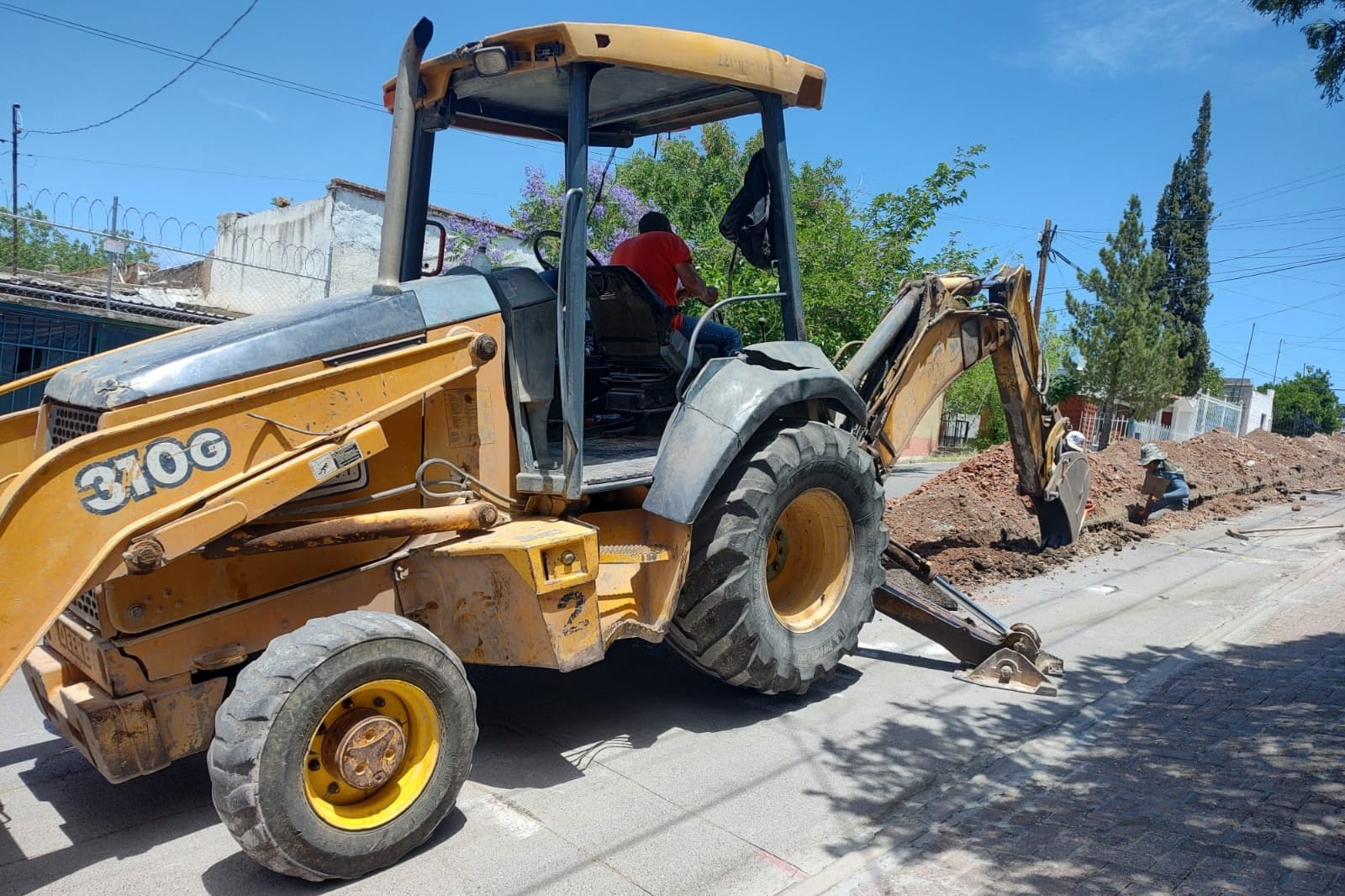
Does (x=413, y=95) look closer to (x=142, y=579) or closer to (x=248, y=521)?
(x=248, y=521)

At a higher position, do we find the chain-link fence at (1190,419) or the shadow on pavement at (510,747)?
the chain-link fence at (1190,419)

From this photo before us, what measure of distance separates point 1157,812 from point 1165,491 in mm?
9411

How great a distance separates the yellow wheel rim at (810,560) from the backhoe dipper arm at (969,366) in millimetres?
711

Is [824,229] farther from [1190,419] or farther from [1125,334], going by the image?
[1190,419]

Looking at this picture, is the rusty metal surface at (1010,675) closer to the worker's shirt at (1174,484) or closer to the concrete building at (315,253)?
the worker's shirt at (1174,484)

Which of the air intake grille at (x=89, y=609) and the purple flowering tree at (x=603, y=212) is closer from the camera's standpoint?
the air intake grille at (x=89, y=609)

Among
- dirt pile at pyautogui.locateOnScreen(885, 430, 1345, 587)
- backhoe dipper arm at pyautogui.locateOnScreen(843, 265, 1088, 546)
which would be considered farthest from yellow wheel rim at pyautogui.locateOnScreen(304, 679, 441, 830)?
dirt pile at pyautogui.locateOnScreen(885, 430, 1345, 587)

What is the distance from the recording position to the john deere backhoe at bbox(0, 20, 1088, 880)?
125 inches

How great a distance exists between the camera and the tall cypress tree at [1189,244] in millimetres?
36781

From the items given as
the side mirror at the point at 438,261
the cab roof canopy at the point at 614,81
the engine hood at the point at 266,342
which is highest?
the cab roof canopy at the point at 614,81

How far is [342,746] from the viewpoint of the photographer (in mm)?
3287

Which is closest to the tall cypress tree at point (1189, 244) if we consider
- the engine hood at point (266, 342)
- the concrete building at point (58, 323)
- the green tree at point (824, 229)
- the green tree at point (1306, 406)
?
the green tree at point (1306, 406)

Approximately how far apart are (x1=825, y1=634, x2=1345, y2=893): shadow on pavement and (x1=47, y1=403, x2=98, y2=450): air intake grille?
123 inches

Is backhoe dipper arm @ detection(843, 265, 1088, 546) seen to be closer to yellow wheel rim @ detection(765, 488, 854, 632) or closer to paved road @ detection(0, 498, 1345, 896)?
yellow wheel rim @ detection(765, 488, 854, 632)
